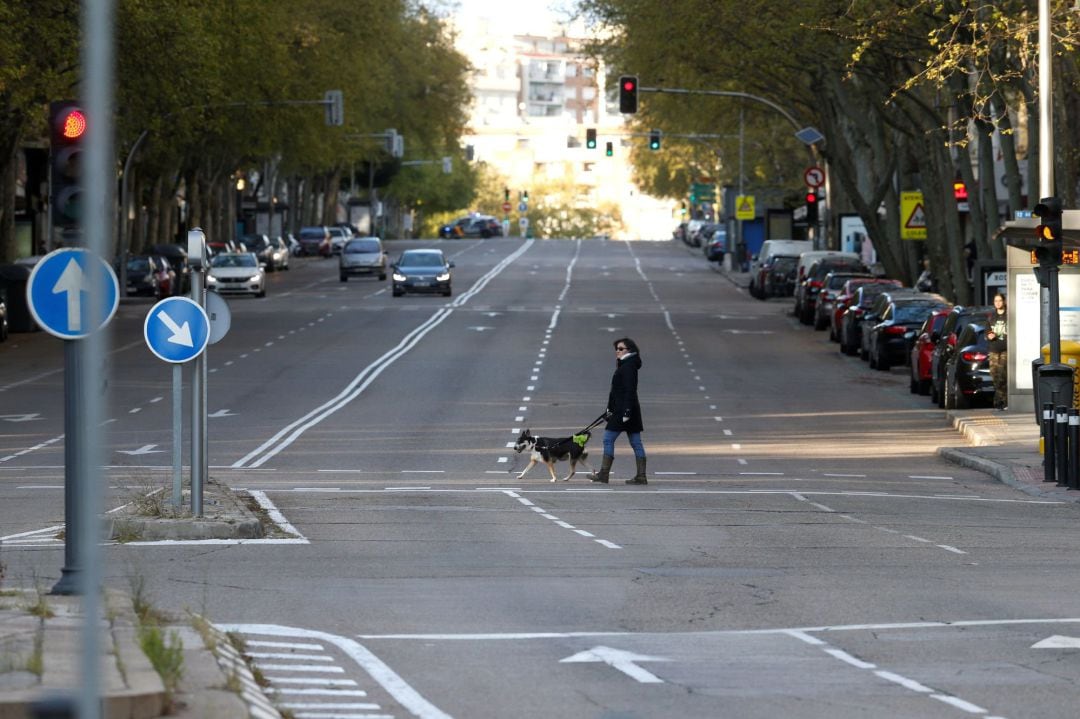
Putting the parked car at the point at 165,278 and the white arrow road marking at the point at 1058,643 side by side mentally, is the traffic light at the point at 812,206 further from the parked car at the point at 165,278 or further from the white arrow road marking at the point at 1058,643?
the white arrow road marking at the point at 1058,643

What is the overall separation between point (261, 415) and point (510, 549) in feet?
54.6

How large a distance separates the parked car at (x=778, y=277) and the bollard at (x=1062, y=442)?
46.3 m

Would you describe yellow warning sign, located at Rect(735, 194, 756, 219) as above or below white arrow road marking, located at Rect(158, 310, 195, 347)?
above

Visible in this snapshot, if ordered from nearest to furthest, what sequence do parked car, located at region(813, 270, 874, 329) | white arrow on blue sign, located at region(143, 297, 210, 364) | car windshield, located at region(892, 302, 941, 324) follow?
white arrow on blue sign, located at region(143, 297, 210, 364), car windshield, located at region(892, 302, 941, 324), parked car, located at region(813, 270, 874, 329)

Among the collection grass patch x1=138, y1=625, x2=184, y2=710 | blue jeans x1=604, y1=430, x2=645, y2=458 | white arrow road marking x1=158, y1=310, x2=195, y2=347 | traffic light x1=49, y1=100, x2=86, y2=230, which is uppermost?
traffic light x1=49, y1=100, x2=86, y2=230

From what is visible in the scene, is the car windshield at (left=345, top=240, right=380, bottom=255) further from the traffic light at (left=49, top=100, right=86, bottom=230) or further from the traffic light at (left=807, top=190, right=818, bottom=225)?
the traffic light at (left=49, top=100, right=86, bottom=230)

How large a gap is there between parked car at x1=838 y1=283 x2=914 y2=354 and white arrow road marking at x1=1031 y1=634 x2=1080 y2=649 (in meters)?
33.3

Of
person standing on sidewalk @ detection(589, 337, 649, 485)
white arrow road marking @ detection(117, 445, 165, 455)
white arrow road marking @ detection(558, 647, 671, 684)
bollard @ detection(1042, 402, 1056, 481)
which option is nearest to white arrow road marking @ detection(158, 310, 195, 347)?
person standing on sidewalk @ detection(589, 337, 649, 485)

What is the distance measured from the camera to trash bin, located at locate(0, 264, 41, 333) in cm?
5116

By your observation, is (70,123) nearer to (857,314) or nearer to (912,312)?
(912,312)

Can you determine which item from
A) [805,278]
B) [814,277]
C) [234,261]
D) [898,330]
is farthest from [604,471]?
[234,261]

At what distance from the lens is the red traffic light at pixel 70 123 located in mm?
14109

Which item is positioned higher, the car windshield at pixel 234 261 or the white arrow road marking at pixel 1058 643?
the car windshield at pixel 234 261

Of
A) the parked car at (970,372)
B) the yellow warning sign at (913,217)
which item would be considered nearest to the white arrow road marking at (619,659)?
the parked car at (970,372)
